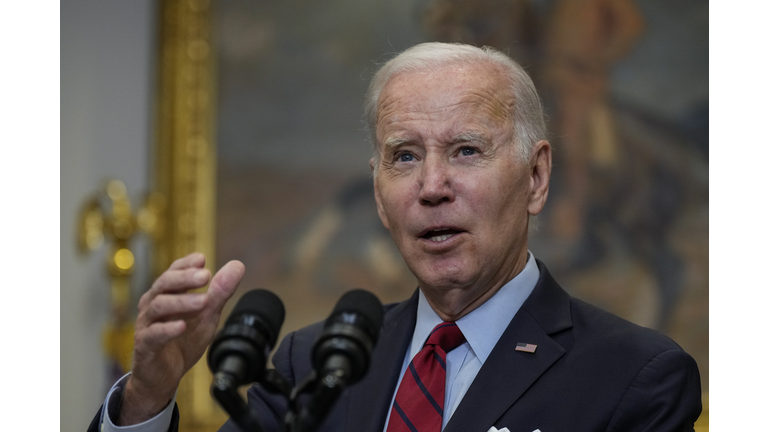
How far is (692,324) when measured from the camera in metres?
4.42

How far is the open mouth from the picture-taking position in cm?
202

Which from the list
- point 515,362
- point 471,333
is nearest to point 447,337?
point 471,333

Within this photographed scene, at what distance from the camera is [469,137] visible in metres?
2.04

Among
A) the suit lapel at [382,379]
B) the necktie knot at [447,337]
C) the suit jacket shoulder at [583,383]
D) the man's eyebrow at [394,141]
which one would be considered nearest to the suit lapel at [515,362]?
the suit jacket shoulder at [583,383]

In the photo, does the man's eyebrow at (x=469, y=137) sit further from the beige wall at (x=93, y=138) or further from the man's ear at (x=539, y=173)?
the beige wall at (x=93, y=138)

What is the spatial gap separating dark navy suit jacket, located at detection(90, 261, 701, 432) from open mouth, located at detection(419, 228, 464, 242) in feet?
0.95

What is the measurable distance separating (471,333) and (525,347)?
0.52ft

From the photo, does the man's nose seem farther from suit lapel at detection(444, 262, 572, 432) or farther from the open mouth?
suit lapel at detection(444, 262, 572, 432)

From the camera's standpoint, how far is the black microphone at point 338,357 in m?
1.14

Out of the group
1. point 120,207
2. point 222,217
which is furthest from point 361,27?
point 120,207

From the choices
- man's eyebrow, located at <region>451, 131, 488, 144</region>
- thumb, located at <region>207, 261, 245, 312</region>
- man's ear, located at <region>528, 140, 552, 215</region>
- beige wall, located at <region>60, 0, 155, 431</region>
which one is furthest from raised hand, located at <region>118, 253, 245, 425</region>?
beige wall, located at <region>60, 0, 155, 431</region>

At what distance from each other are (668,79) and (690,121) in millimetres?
288

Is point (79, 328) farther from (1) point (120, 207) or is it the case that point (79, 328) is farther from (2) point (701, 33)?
(2) point (701, 33)

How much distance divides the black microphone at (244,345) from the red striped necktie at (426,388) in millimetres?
737
